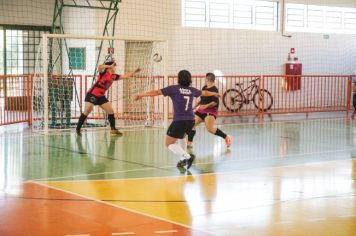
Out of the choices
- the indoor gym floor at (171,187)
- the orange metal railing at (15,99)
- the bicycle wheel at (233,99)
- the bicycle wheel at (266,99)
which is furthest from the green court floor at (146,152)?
the bicycle wheel at (266,99)

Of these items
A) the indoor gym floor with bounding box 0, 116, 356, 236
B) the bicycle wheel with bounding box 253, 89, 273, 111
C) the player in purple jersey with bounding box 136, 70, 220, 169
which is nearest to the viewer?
the indoor gym floor with bounding box 0, 116, 356, 236

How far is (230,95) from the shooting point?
2531cm

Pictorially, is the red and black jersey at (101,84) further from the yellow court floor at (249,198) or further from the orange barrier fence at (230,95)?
the yellow court floor at (249,198)

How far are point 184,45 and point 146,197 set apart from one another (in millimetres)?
15846

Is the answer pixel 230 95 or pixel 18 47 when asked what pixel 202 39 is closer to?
pixel 230 95

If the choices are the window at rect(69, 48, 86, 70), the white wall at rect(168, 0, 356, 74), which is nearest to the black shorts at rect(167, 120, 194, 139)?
the window at rect(69, 48, 86, 70)

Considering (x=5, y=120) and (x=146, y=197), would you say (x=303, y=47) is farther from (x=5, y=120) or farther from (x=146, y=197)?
(x=146, y=197)

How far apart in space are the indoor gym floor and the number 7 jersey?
1.05 m

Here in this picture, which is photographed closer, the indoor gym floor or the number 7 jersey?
the indoor gym floor

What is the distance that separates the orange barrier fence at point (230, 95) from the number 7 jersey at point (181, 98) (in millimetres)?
7611

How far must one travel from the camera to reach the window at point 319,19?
A: 28.0 meters

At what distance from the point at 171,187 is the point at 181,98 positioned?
1950 mm

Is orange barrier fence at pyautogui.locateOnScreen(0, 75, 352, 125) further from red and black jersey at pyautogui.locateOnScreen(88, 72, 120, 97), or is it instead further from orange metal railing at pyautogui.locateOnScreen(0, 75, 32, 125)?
red and black jersey at pyautogui.locateOnScreen(88, 72, 120, 97)

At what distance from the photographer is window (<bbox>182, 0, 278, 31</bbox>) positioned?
81.4 ft
